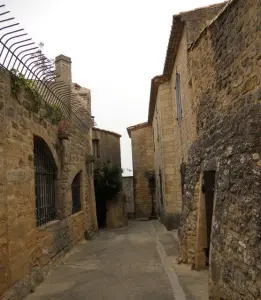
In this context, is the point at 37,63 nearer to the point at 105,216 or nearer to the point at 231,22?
the point at 231,22

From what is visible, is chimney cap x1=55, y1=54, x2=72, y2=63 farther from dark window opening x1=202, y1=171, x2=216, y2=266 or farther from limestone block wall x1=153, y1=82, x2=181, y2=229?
dark window opening x1=202, y1=171, x2=216, y2=266

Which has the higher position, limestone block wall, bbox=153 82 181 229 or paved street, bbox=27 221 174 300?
limestone block wall, bbox=153 82 181 229

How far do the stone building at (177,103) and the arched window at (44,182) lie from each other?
363 centimetres

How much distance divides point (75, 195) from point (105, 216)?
486 cm

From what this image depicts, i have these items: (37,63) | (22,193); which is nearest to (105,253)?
(22,193)

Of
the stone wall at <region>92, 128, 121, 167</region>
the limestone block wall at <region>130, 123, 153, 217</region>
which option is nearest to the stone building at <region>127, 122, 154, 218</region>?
the limestone block wall at <region>130, 123, 153, 217</region>

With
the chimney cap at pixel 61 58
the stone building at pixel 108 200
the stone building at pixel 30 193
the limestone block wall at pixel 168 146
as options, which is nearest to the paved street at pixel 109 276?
the stone building at pixel 30 193

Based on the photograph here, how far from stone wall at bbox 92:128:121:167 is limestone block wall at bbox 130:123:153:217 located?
104cm

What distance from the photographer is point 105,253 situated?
318 inches

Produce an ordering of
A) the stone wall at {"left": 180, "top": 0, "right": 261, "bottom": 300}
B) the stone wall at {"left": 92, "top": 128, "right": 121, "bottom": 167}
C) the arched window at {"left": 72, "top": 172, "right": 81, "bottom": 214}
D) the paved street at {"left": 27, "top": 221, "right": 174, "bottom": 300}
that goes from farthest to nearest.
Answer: the stone wall at {"left": 92, "top": 128, "right": 121, "bottom": 167}, the arched window at {"left": 72, "top": 172, "right": 81, "bottom": 214}, the paved street at {"left": 27, "top": 221, "right": 174, "bottom": 300}, the stone wall at {"left": 180, "top": 0, "right": 261, "bottom": 300}

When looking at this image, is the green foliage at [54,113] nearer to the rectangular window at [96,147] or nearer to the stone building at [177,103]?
the stone building at [177,103]

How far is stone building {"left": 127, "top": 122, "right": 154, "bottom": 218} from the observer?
19281mm

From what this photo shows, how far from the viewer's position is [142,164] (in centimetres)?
2016

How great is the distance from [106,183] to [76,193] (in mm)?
3863
